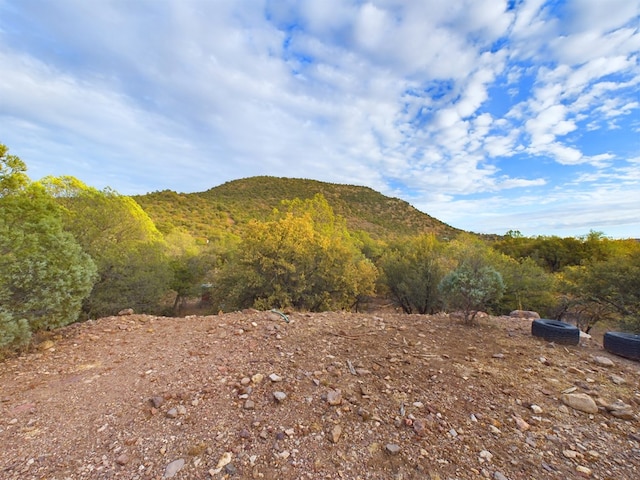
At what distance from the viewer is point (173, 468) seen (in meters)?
2.25

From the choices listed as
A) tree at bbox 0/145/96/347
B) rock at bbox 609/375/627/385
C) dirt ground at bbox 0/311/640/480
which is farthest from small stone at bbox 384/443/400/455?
tree at bbox 0/145/96/347

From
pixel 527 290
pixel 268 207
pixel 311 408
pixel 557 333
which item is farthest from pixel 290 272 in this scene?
pixel 268 207

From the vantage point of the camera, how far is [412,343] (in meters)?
4.58

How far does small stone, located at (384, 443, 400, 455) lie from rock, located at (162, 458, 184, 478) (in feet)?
5.62

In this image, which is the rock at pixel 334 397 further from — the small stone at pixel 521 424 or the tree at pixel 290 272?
the tree at pixel 290 272

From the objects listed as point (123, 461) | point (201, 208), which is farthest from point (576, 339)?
point (201, 208)

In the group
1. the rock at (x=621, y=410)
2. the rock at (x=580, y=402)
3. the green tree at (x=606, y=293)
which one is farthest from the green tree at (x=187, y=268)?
the green tree at (x=606, y=293)

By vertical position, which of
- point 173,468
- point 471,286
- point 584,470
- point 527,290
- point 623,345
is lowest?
point 173,468

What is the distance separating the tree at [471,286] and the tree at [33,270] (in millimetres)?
6983

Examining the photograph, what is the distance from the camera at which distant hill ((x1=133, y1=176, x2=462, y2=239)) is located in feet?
94.2

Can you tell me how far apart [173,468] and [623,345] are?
639 centimetres

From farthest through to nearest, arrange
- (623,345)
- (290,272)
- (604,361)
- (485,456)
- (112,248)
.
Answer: (290,272)
(112,248)
(623,345)
(604,361)
(485,456)

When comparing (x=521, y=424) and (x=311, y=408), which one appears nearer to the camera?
(x=521, y=424)

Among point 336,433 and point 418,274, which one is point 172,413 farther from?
point 418,274
